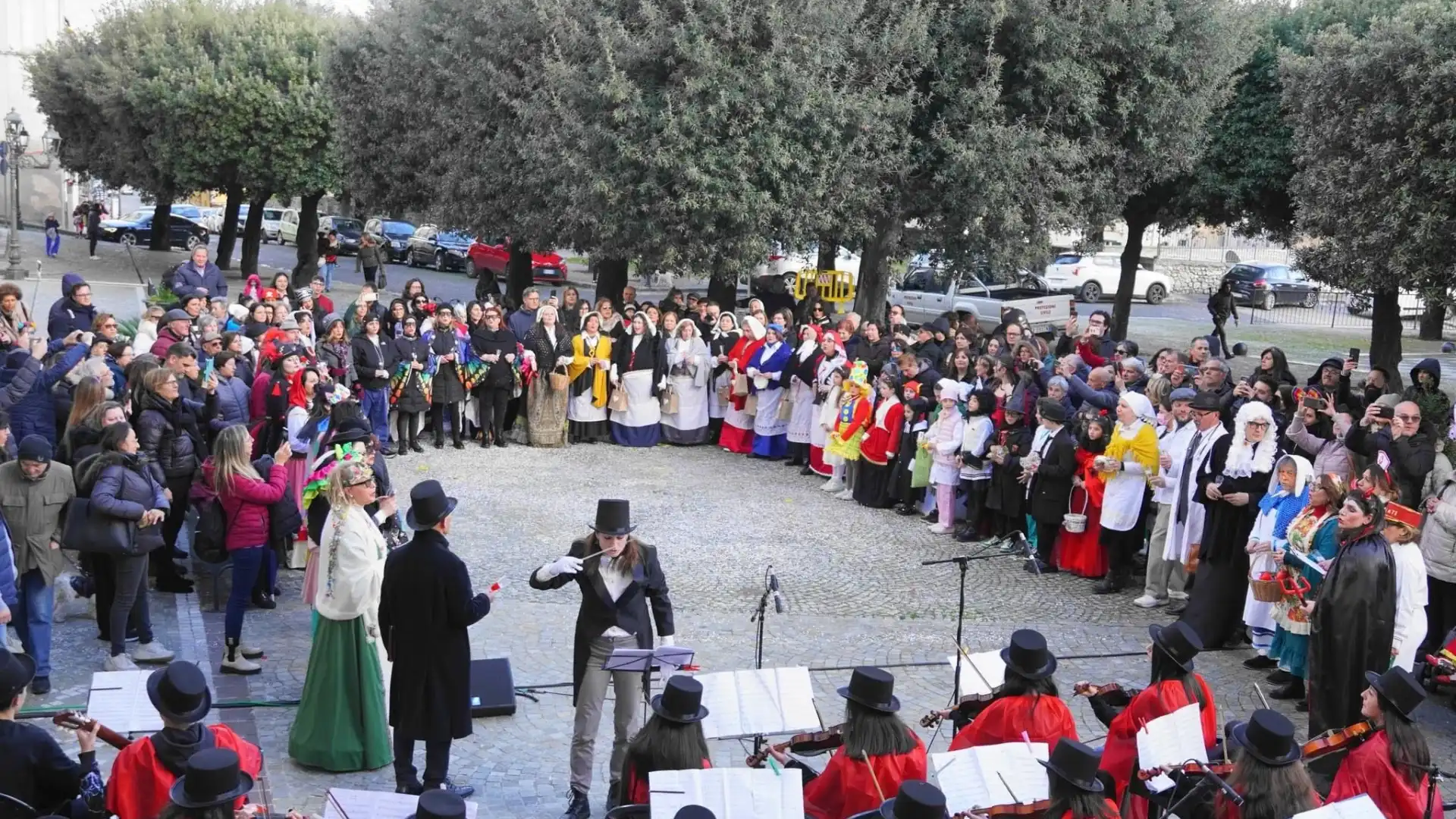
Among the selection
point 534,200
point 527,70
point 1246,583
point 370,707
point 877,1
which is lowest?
point 370,707

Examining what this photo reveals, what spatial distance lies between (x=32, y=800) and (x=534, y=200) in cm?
1604

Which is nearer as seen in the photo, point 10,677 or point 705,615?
point 10,677

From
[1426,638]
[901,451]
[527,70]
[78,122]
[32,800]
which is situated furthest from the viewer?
[78,122]

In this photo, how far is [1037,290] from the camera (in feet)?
97.5

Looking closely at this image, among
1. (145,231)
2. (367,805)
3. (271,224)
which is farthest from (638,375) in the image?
(271,224)

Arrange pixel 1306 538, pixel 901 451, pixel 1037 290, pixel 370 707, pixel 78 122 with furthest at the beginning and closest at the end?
pixel 78 122 → pixel 1037 290 → pixel 901 451 → pixel 1306 538 → pixel 370 707

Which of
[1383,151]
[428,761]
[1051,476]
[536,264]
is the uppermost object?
[1383,151]

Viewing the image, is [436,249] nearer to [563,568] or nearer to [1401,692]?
[563,568]

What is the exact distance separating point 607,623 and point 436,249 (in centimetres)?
3654

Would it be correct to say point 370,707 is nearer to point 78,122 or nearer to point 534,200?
point 534,200

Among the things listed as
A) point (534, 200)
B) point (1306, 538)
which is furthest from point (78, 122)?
point (1306, 538)

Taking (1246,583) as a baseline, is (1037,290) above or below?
above

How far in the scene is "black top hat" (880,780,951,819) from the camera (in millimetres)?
4961

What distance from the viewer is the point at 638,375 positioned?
57.4ft
